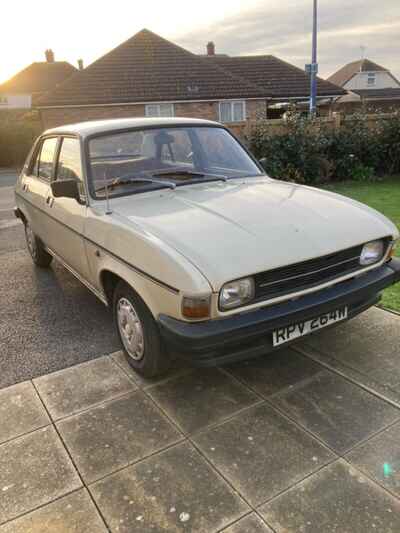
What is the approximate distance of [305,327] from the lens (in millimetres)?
2980

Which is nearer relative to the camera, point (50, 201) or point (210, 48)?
point (50, 201)

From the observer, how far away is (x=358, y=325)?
4023mm

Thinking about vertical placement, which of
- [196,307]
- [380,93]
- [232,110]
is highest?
[380,93]

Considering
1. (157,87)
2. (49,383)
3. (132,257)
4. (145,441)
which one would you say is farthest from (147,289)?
(157,87)

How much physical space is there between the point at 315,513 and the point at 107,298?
2193 mm

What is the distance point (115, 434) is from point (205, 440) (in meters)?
0.57

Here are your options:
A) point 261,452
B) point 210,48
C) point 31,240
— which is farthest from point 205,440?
point 210,48

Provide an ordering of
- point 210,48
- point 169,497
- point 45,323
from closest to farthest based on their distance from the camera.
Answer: point 169,497 < point 45,323 < point 210,48

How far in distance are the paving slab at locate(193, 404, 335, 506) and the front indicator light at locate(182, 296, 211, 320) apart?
774 mm

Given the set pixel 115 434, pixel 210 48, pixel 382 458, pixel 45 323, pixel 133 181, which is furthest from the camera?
pixel 210 48

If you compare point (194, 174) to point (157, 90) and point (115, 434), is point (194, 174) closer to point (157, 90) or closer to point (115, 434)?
point (115, 434)

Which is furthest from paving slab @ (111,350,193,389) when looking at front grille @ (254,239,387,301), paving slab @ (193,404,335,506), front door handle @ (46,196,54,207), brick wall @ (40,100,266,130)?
brick wall @ (40,100,266,130)

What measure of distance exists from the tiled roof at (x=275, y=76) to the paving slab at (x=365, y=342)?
22.5 meters

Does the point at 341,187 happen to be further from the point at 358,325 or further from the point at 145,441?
the point at 145,441
